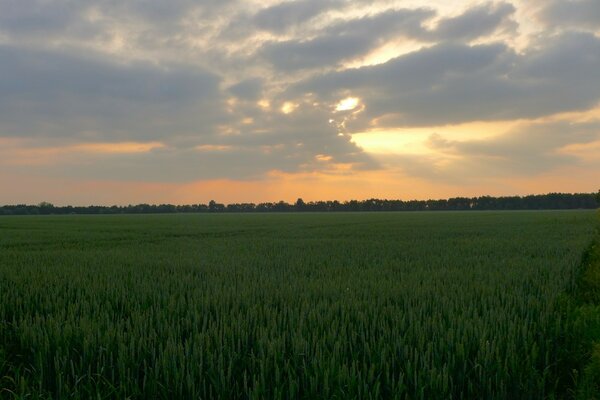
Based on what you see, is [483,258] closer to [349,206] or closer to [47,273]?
[47,273]

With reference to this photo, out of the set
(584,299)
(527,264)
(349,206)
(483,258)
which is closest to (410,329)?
(584,299)

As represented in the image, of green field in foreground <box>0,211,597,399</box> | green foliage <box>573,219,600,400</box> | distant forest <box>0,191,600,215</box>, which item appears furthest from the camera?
distant forest <box>0,191,600,215</box>

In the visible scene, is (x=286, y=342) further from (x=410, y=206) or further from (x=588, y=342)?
(x=410, y=206)

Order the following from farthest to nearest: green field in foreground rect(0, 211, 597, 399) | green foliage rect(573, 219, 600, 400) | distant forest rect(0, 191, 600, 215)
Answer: distant forest rect(0, 191, 600, 215)
green foliage rect(573, 219, 600, 400)
green field in foreground rect(0, 211, 597, 399)

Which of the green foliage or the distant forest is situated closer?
the green foliage

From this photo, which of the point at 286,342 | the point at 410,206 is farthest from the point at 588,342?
the point at 410,206

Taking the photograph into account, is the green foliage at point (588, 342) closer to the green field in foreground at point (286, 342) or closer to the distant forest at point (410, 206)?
the green field in foreground at point (286, 342)

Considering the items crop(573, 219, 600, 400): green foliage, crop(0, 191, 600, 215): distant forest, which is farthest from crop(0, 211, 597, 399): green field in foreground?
crop(0, 191, 600, 215): distant forest

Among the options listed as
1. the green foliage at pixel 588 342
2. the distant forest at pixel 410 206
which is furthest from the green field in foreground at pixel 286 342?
the distant forest at pixel 410 206

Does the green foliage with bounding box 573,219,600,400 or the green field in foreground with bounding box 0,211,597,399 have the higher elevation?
the green field in foreground with bounding box 0,211,597,399

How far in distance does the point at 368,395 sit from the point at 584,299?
715 cm

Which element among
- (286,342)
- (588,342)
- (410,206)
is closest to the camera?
(286,342)

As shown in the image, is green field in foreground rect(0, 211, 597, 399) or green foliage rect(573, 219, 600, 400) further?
green foliage rect(573, 219, 600, 400)

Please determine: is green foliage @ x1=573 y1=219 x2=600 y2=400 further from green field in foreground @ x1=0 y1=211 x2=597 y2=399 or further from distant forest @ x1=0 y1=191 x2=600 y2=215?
distant forest @ x1=0 y1=191 x2=600 y2=215
